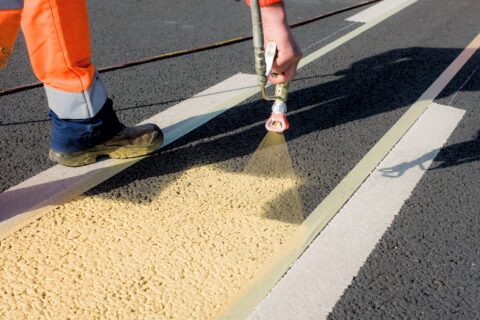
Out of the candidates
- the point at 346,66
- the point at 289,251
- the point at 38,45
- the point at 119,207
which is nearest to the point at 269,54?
the point at 289,251

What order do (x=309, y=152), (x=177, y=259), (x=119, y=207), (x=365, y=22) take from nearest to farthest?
(x=177, y=259), (x=119, y=207), (x=309, y=152), (x=365, y=22)

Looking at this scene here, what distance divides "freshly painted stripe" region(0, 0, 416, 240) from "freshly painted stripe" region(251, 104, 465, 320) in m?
1.26

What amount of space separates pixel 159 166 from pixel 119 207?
1.57 ft

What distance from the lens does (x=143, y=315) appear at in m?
1.98

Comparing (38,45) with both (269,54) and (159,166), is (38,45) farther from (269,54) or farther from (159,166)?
(269,54)

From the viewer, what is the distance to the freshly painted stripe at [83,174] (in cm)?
262

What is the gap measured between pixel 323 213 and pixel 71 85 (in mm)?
1512

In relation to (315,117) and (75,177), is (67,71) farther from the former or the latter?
(315,117)

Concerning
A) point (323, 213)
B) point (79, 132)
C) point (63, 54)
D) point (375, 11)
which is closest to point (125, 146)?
point (79, 132)

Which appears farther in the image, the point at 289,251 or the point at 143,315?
the point at 289,251

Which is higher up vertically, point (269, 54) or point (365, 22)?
point (269, 54)

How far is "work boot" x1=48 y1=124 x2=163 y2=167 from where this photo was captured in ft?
10.0

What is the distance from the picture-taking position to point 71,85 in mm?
2855

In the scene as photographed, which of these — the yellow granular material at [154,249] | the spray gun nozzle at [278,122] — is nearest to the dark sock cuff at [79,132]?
the yellow granular material at [154,249]
